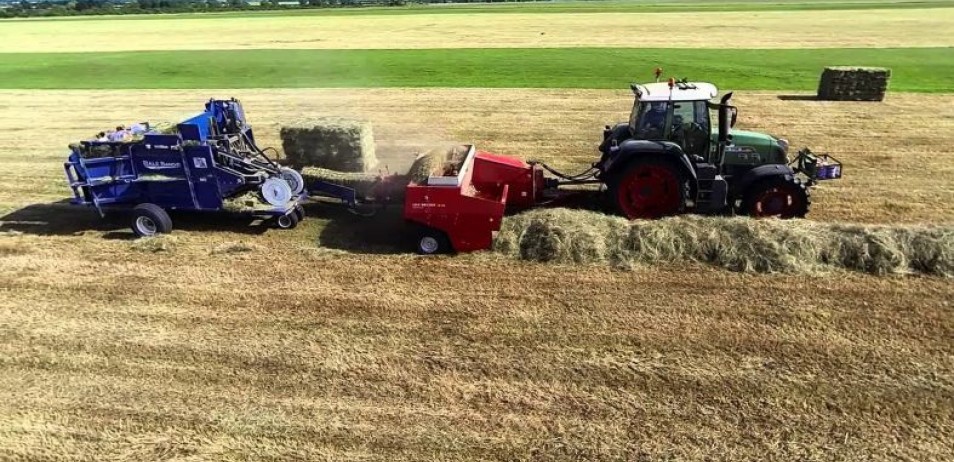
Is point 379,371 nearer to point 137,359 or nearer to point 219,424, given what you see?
point 219,424

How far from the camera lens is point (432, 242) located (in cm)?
905

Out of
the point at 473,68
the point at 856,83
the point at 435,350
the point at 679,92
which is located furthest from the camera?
the point at 473,68

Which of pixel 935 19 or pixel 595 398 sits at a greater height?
pixel 935 19

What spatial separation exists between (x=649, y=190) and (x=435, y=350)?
4.46 metres

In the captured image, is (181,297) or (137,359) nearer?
(137,359)

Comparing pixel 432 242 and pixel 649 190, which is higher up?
pixel 649 190

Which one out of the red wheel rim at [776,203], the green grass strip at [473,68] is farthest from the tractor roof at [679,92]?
the green grass strip at [473,68]

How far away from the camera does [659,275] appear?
8211 mm

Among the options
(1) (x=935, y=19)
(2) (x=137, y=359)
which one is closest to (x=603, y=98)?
(2) (x=137, y=359)

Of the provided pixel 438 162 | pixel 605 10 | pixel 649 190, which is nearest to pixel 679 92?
pixel 649 190

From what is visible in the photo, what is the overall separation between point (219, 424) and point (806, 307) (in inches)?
244

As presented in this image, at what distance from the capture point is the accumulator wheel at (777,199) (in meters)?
9.38

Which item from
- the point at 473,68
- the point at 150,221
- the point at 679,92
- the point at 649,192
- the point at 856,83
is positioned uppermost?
the point at 473,68

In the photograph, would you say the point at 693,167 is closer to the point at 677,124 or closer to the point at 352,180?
the point at 677,124
